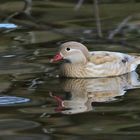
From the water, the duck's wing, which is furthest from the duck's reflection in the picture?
the duck's wing

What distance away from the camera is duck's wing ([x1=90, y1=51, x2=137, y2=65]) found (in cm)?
1217

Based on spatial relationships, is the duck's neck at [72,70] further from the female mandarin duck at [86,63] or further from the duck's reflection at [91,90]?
the duck's reflection at [91,90]

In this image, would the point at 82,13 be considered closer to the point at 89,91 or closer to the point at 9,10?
the point at 9,10

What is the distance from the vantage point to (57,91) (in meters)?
10.9

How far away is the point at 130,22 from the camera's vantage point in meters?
16.2

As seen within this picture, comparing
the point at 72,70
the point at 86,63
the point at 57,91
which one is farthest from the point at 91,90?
the point at 86,63

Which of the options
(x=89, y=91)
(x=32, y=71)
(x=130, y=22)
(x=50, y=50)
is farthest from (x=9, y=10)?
(x=89, y=91)

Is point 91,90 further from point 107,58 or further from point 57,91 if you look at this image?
point 107,58

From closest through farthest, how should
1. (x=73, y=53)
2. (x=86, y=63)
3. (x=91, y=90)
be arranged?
(x=91, y=90) → (x=73, y=53) → (x=86, y=63)

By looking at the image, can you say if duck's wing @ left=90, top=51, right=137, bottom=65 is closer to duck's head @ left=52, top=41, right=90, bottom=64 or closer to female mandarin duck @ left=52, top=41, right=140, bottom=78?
female mandarin duck @ left=52, top=41, right=140, bottom=78

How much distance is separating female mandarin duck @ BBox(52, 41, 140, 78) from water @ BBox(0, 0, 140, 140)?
157 millimetres

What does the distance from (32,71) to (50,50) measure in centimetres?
169

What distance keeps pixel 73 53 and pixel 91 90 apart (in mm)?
1319

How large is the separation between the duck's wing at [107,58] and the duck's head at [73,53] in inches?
4.5
